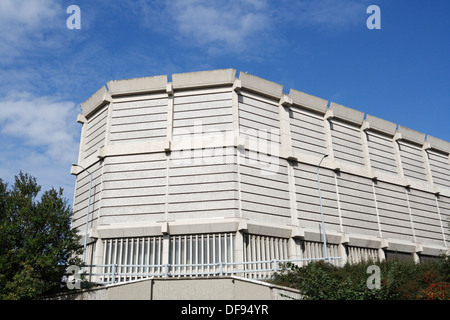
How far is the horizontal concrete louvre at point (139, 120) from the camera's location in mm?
32194

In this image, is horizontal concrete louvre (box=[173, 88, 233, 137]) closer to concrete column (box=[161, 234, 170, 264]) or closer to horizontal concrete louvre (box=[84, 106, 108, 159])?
horizontal concrete louvre (box=[84, 106, 108, 159])

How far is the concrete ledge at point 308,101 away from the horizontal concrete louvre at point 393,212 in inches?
363

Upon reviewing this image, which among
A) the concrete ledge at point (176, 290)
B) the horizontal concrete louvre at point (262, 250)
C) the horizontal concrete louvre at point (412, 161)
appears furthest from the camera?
the horizontal concrete louvre at point (412, 161)

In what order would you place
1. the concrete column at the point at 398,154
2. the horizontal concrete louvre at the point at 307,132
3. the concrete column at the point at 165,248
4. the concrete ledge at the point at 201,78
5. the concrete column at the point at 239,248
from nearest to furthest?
the concrete column at the point at 239,248 → the concrete column at the point at 165,248 → the concrete ledge at the point at 201,78 → the horizontal concrete louvre at the point at 307,132 → the concrete column at the point at 398,154

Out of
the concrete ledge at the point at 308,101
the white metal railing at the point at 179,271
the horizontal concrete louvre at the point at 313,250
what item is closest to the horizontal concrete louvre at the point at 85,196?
the white metal railing at the point at 179,271

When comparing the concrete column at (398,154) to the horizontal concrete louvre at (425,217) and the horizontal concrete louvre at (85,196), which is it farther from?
the horizontal concrete louvre at (85,196)

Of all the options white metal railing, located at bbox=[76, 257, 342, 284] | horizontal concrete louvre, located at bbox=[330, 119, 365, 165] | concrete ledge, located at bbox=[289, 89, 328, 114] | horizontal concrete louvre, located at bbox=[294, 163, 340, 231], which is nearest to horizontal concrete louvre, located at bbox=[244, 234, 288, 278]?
white metal railing, located at bbox=[76, 257, 342, 284]

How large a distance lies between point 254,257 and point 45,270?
47.0 ft

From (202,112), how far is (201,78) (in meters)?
2.95

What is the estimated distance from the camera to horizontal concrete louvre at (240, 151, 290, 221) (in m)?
29.7

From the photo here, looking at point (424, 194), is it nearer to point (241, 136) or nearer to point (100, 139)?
point (241, 136)

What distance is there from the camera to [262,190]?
3061 cm

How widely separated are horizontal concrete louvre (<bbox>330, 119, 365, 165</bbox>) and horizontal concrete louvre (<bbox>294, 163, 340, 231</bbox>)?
10.9 ft

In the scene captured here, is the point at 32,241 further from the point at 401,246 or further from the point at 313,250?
the point at 401,246
